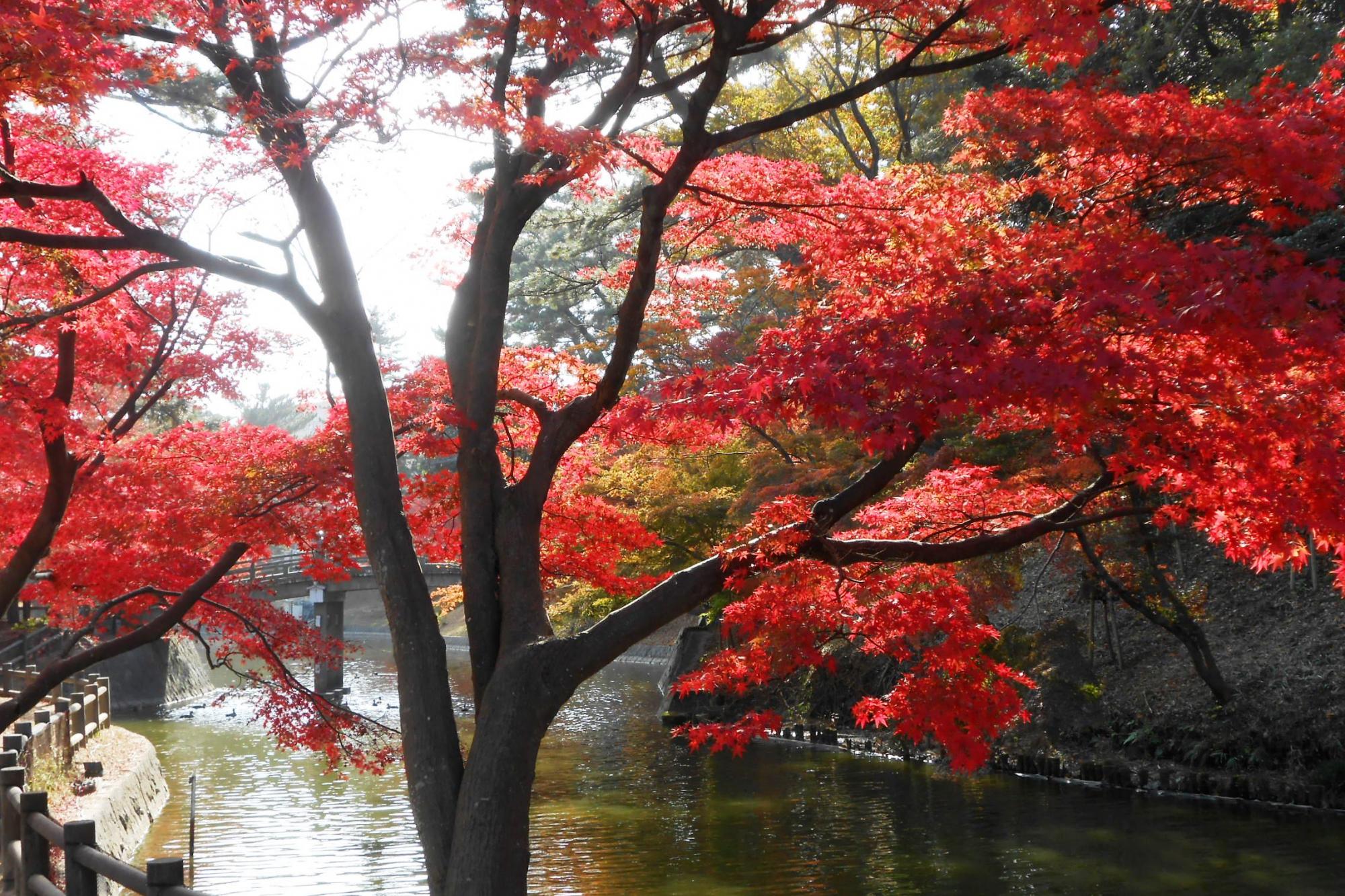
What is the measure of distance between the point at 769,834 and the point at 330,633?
802 inches

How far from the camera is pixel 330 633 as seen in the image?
2984 centimetres

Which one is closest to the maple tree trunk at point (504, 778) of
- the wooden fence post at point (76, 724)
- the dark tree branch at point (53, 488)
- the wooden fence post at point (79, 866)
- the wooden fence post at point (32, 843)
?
the wooden fence post at point (79, 866)

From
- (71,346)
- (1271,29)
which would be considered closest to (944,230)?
(71,346)

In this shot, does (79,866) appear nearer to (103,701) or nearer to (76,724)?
(76,724)

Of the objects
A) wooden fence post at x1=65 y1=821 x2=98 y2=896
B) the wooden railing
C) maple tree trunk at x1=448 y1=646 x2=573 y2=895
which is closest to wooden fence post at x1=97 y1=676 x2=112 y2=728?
the wooden railing

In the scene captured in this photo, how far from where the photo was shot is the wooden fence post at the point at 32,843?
5023 mm

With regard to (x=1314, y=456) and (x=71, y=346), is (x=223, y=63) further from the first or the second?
(x=1314, y=456)

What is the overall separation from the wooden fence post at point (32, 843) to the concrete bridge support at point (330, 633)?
21.4m

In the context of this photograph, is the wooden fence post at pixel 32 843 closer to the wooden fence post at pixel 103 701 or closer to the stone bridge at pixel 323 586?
the wooden fence post at pixel 103 701

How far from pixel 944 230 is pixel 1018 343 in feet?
4.04

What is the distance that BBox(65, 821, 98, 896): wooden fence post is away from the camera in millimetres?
4410

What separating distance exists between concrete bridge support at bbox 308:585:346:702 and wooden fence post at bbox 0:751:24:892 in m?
20.5

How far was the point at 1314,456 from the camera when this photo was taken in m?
5.11

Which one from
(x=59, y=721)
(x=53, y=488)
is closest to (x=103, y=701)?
(x=59, y=721)
